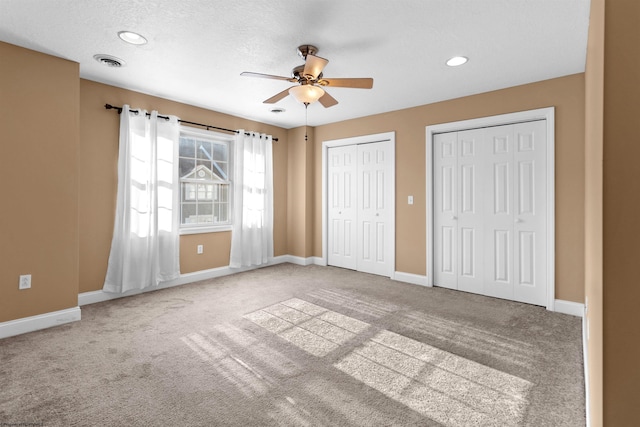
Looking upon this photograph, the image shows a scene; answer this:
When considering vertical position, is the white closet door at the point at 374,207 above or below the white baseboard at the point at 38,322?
above

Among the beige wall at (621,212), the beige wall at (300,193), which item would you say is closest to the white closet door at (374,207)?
the beige wall at (300,193)

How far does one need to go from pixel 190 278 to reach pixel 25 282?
1.96m

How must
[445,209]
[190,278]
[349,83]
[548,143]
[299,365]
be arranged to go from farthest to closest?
[190,278], [445,209], [548,143], [349,83], [299,365]

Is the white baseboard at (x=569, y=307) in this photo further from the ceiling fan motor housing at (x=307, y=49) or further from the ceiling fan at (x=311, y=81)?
the ceiling fan motor housing at (x=307, y=49)

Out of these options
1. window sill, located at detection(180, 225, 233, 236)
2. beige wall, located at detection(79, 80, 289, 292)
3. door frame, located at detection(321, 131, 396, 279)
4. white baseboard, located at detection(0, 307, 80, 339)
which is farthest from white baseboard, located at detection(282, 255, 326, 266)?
white baseboard, located at detection(0, 307, 80, 339)

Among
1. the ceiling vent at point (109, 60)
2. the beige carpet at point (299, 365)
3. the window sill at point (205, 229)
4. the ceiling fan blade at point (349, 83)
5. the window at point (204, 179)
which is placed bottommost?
the beige carpet at point (299, 365)

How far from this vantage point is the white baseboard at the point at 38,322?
2.88m

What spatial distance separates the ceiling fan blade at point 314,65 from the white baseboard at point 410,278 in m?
3.14

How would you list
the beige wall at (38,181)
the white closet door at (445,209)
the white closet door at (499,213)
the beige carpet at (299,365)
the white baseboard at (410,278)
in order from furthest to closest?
1. the white baseboard at (410,278)
2. the white closet door at (445,209)
3. the white closet door at (499,213)
4. the beige wall at (38,181)
5. the beige carpet at (299,365)

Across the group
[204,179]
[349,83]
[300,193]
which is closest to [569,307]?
[349,83]

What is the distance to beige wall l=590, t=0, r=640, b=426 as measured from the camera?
3.32ft

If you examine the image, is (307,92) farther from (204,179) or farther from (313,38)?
(204,179)

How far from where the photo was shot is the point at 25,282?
3.00 m

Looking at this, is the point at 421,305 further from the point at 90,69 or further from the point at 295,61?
the point at 90,69
